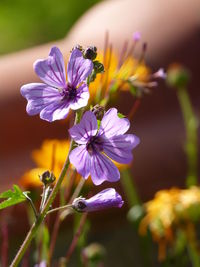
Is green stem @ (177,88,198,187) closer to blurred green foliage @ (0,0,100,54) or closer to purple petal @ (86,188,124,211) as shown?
purple petal @ (86,188,124,211)

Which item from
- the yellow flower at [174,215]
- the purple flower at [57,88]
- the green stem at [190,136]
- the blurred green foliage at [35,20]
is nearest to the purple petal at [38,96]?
the purple flower at [57,88]

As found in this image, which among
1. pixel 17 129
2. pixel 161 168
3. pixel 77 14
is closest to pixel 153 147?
pixel 161 168

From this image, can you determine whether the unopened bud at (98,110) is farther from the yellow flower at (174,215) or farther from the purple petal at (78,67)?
the yellow flower at (174,215)

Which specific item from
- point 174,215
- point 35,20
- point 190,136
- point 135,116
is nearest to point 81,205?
point 174,215

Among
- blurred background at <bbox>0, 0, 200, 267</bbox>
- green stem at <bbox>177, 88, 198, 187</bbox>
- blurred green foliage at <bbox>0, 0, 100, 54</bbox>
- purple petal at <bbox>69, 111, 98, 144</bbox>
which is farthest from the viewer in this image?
blurred green foliage at <bbox>0, 0, 100, 54</bbox>

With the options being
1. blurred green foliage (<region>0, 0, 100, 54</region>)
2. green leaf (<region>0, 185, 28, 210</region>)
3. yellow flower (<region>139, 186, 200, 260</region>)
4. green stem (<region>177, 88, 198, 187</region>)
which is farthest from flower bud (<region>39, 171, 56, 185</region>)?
blurred green foliage (<region>0, 0, 100, 54</region>)

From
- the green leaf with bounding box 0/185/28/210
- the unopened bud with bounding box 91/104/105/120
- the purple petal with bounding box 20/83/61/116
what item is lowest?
the green leaf with bounding box 0/185/28/210
